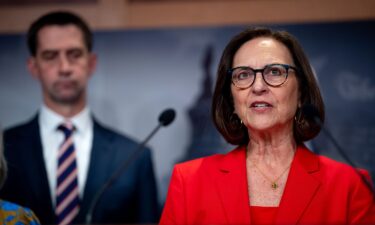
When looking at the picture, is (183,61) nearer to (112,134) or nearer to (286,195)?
(112,134)

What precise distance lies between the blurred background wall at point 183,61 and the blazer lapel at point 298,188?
0.89 meters

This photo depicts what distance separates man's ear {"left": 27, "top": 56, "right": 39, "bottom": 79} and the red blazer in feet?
4.50

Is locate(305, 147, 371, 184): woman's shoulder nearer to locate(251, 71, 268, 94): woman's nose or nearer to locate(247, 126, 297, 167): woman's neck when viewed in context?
locate(247, 126, 297, 167): woman's neck

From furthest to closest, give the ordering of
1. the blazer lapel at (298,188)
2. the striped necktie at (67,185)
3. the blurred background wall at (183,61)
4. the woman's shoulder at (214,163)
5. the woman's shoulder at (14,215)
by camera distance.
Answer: the blurred background wall at (183,61)
the striped necktie at (67,185)
the woman's shoulder at (214,163)
the woman's shoulder at (14,215)
the blazer lapel at (298,188)

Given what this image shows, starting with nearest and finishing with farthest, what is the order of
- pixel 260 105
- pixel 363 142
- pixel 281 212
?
pixel 281 212
pixel 260 105
pixel 363 142

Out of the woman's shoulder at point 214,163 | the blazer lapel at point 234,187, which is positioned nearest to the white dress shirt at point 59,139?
the woman's shoulder at point 214,163

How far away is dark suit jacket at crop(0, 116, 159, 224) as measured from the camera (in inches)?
124

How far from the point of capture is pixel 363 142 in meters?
3.24

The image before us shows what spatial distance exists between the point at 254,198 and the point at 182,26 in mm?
1435

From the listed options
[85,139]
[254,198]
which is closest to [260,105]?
[254,198]

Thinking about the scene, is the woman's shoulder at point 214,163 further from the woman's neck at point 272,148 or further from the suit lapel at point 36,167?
the suit lapel at point 36,167

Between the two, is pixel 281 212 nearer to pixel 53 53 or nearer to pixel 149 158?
pixel 149 158

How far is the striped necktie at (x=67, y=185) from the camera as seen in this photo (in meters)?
3.13

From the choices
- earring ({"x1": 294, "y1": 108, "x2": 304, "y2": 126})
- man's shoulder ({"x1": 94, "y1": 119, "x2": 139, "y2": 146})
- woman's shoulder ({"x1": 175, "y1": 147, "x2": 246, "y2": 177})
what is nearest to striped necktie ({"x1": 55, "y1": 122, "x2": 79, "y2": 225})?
man's shoulder ({"x1": 94, "y1": 119, "x2": 139, "y2": 146})
